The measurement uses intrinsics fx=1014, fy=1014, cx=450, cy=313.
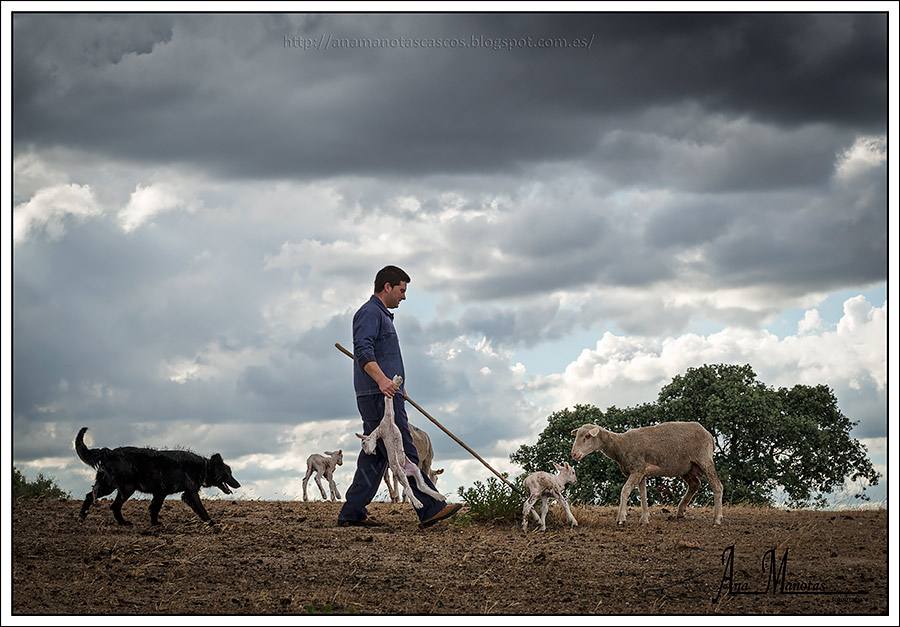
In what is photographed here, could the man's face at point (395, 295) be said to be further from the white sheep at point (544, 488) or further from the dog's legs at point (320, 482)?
the dog's legs at point (320, 482)

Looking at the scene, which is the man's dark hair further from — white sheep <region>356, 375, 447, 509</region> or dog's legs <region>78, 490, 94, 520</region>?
dog's legs <region>78, 490, 94, 520</region>

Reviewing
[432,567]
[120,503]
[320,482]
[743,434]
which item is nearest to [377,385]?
[432,567]

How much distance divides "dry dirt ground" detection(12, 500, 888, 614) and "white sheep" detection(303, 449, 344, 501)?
10.2 ft

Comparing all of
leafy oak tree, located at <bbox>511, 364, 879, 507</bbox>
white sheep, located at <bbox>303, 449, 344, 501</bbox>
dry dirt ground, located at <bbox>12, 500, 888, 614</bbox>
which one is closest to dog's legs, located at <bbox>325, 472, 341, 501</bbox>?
white sheep, located at <bbox>303, 449, 344, 501</bbox>

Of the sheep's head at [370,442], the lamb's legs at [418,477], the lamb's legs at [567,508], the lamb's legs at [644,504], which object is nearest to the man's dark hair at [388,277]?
the sheep's head at [370,442]

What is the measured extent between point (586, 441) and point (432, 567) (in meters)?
5.09

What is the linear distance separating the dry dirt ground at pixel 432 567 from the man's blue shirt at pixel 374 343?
2014 mm

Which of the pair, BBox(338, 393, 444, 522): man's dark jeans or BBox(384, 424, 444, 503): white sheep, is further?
BBox(384, 424, 444, 503): white sheep

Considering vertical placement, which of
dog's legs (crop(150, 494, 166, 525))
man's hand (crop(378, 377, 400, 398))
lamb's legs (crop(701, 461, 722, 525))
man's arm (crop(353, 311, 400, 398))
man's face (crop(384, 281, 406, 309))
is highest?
man's face (crop(384, 281, 406, 309))

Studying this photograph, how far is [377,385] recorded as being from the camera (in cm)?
1349

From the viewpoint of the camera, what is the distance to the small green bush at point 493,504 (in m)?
14.4

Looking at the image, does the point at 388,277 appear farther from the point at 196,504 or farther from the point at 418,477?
the point at 196,504

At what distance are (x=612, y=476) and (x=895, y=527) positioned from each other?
16804 mm

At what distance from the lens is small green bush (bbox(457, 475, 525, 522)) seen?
14375 millimetres
